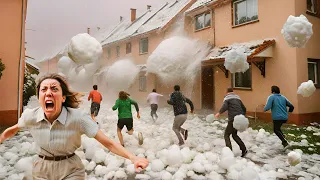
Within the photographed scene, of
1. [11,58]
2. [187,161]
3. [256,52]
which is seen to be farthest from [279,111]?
[11,58]

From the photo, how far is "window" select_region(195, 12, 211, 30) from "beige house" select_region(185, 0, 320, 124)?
0.39 m

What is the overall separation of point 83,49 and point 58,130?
8.56 ft

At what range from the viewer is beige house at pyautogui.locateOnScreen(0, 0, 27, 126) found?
26.3ft

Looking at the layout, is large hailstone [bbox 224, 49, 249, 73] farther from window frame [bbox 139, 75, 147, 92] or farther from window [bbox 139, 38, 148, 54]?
window [bbox 139, 38, 148, 54]

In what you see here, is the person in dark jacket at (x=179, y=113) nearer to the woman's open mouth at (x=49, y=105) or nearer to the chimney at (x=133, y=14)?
the woman's open mouth at (x=49, y=105)

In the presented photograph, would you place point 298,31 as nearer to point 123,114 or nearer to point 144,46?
point 123,114

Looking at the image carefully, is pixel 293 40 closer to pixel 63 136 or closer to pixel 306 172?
pixel 306 172

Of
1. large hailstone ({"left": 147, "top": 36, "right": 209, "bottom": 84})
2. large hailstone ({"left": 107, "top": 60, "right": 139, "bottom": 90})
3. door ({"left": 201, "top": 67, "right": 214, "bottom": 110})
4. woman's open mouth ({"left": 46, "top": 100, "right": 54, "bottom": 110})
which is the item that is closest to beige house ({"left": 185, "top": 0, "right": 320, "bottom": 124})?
door ({"left": 201, "top": 67, "right": 214, "bottom": 110})

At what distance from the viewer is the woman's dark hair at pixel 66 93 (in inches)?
75.0

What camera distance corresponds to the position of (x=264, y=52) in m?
9.54

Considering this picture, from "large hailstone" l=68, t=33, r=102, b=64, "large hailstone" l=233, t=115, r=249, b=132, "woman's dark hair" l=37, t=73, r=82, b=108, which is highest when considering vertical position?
"large hailstone" l=68, t=33, r=102, b=64

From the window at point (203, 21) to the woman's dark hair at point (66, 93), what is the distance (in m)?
12.1

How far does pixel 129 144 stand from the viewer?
20.2 feet

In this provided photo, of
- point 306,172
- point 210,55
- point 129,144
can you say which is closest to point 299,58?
point 210,55
